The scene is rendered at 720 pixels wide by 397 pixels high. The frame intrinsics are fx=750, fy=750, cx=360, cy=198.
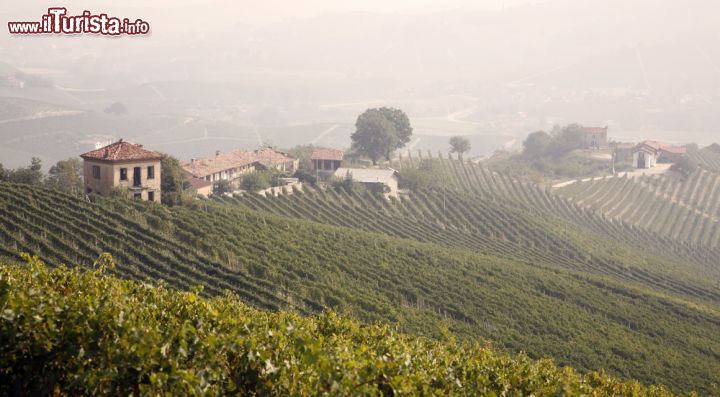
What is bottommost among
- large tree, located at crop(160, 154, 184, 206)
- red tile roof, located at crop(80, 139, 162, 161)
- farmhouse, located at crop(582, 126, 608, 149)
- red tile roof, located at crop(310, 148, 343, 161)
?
large tree, located at crop(160, 154, 184, 206)

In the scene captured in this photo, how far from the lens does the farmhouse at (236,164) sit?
80.9m

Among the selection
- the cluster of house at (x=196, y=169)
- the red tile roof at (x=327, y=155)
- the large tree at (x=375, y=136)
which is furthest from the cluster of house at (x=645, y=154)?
the cluster of house at (x=196, y=169)

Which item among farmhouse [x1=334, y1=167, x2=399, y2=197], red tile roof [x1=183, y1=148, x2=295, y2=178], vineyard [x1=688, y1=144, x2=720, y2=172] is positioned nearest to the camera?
red tile roof [x1=183, y1=148, x2=295, y2=178]

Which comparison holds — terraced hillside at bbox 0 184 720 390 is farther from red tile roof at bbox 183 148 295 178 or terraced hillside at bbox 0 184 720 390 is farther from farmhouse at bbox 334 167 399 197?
red tile roof at bbox 183 148 295 178

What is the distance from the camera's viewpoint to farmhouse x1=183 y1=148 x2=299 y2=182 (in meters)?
80.9

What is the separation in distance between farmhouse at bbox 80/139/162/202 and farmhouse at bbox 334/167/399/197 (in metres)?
31.3

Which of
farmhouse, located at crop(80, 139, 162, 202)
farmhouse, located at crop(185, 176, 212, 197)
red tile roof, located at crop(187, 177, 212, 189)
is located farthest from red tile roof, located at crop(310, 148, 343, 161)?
farmhouse, located at crop(80, 139, 162, 202)

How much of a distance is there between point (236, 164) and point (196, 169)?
7.46 meters

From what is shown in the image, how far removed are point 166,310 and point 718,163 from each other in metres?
142

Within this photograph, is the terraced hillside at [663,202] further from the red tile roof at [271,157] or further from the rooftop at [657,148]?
the red tile roof at [271,157]

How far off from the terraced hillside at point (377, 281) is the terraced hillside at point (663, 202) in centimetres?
4483

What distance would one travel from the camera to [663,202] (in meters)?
105

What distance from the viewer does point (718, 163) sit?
140 meters

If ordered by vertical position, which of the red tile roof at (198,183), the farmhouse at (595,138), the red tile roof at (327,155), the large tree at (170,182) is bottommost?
the red tile roof at (198,183)
